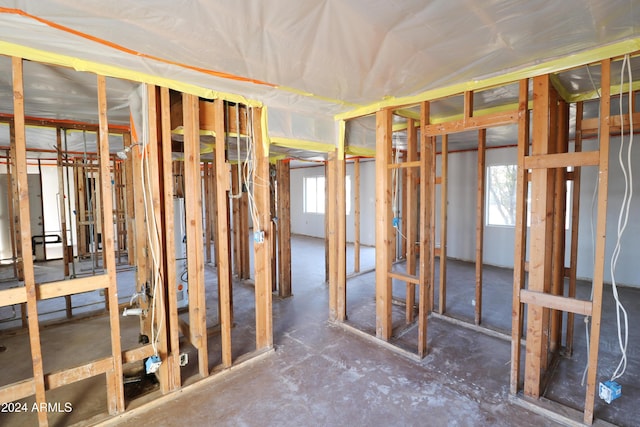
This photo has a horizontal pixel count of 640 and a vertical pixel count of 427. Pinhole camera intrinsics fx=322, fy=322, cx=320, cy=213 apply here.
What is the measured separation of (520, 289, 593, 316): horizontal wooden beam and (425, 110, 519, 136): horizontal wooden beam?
1.31 metres

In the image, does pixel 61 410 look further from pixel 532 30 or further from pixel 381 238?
pixel 532 30

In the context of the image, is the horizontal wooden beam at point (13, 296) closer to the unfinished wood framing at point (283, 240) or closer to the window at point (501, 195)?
the unfinished wood framing at point (283, 240)

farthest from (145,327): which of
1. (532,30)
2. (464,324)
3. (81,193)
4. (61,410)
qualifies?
(81,193)

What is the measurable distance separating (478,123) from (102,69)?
110 inches

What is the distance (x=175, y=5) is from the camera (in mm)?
1500

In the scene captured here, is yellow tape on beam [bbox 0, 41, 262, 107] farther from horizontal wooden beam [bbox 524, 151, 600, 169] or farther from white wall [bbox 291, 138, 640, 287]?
white wall [bbox 291, 138, 640, 287]

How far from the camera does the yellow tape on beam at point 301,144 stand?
10.6 feet

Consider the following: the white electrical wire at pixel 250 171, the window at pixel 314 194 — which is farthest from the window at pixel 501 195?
the white electrical wire at pixel 250 171

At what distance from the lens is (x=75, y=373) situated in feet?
7.13

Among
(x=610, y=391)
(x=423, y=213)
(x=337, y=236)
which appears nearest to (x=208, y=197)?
(x=337, y=236)

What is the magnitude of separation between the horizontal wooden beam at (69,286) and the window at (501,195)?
22.2 feet

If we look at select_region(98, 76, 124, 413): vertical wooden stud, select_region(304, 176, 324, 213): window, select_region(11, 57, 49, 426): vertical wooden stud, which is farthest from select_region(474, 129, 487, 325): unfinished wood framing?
select_region(304, 176, 324, 213): window

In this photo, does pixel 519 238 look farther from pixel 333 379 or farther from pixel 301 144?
pixel 301 144

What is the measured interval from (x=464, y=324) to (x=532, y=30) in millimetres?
3154
